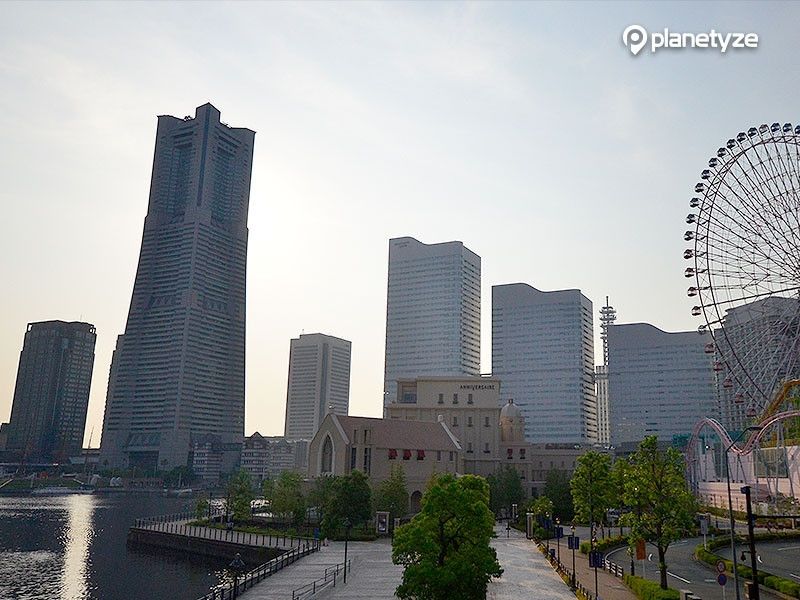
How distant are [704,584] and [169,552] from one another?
6318 centimetres

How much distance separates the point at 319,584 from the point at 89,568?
37585 millimetres

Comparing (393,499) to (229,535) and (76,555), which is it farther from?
(76,555)

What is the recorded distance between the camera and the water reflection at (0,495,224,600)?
6334 centimetres

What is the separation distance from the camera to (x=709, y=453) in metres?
122

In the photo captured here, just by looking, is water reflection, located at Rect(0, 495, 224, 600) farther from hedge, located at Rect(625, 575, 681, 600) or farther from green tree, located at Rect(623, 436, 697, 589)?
green tree, located at Rect(623, 436, 697, 589)

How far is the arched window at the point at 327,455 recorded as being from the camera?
336ft

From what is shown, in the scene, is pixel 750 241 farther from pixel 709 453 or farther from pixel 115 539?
pixel 115 539

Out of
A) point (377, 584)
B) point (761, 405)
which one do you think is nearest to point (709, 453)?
point (761, 405)

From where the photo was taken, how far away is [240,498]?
313 feet

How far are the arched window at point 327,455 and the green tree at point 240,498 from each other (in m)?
11.2

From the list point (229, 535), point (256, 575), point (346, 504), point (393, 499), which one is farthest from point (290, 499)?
point (256, 575)

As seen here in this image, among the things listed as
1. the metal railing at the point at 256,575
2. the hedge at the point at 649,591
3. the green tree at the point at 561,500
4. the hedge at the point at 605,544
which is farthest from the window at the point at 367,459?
the hedge at the point at 649,591

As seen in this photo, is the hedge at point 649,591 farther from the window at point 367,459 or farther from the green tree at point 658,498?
the window at point 367,459

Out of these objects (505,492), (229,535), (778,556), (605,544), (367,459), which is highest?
(367,459)
